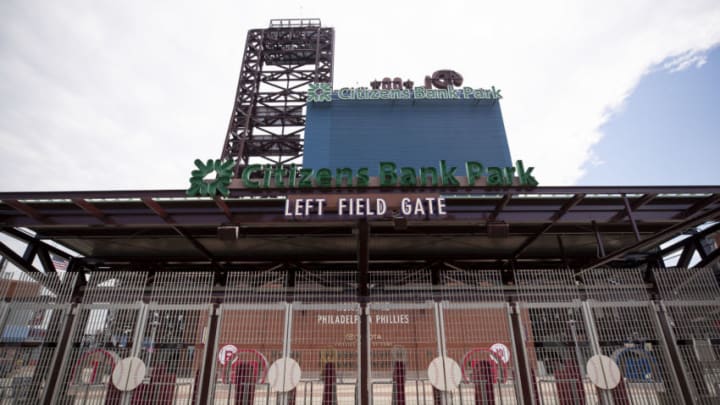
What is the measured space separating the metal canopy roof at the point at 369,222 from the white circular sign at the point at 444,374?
179 inches

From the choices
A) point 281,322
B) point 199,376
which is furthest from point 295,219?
point 199,376

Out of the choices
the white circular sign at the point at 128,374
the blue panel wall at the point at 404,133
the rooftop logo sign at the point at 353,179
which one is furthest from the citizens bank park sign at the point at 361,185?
the blue panel wall at the point at 404,133

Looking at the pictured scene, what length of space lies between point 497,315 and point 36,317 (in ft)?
40.3

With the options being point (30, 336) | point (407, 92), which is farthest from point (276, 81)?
point (30, 336)

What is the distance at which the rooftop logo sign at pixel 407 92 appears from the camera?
30.5 m

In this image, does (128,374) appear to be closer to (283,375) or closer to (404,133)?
(283,375)

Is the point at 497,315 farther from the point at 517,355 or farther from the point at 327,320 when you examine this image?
the point at 327,320

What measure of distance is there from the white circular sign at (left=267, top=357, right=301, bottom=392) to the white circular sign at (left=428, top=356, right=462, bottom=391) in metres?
3.18

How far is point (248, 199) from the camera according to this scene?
12953mm

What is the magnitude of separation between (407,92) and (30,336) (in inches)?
1128

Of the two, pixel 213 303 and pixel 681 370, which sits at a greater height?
pixel 213 303

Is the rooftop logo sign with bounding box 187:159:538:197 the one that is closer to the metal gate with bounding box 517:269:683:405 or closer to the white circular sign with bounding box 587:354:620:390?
the metal gate with bounding box 517:269:683:405

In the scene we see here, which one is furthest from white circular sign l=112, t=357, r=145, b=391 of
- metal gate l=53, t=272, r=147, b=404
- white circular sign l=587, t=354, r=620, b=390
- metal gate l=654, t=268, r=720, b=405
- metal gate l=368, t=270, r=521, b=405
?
metal gate l=654, t=268, r=720, b=405

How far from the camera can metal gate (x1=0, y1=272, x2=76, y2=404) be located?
884cm
